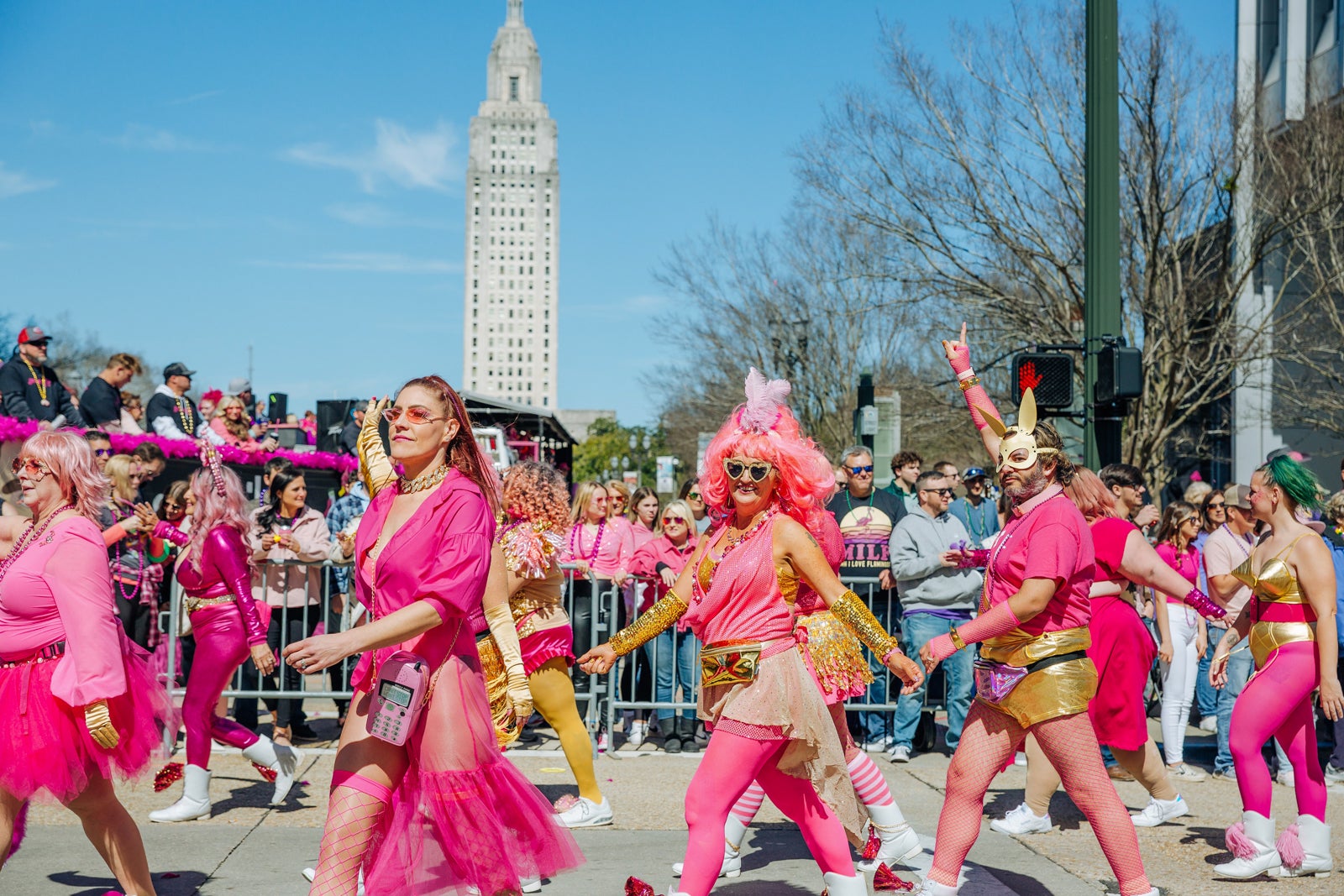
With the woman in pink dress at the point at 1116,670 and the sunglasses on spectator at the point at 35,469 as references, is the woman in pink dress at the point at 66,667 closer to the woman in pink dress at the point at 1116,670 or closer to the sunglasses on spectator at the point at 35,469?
the sunglasses on spectator at the point at 35,469

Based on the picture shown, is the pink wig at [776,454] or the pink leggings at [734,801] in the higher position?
the pink wig at [776,454]

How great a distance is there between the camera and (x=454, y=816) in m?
3.78

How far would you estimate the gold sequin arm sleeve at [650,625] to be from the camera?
15.6ft

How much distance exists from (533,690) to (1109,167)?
5.75 m

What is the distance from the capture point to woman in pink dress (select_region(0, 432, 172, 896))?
14.3 feet

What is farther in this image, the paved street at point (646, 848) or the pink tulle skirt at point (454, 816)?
the paved street at point (646, 848)

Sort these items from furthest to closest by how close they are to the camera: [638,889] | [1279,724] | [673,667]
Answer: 1. [673,667]
2. [1279,724]
3. [638,889]

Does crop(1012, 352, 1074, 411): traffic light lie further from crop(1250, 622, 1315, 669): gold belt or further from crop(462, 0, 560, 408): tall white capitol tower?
crop(462, 0, 560, 408): tall white capitol tower

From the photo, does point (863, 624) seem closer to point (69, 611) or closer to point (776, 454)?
point (776, 454)

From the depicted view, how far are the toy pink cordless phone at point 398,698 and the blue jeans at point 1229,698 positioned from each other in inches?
236

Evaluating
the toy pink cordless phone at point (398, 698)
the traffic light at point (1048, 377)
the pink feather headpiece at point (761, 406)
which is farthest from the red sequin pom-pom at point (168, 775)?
the traffic light at point (1048, 377)

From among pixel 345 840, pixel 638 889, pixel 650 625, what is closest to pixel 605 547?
pixel 650 625

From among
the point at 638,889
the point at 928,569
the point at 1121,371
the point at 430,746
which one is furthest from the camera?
the point at 1121,371

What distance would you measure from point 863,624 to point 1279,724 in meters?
2.42
